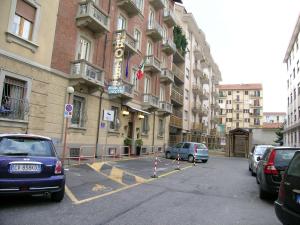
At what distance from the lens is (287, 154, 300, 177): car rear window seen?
5.23m

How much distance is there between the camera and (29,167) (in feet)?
21.2

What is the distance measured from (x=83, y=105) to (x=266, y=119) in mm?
112341

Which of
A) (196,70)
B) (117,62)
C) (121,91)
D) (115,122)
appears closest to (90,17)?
(117,62)

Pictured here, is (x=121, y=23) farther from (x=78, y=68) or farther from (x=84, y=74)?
(x=84, y=74)

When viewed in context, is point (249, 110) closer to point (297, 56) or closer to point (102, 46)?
point (297, 56)

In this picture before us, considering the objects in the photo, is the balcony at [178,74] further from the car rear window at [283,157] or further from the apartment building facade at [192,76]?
the car rear window at [283,157]


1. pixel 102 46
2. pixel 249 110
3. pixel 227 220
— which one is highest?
pixel 249 110

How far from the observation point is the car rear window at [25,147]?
654 cm

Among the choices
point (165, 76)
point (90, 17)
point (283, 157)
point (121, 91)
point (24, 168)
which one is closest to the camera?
point (24, 168)

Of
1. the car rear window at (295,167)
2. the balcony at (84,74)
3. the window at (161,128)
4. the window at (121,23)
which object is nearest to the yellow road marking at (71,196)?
the car rear window at (295,167)

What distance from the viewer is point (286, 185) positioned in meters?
5.25

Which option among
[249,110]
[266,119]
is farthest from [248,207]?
[266,119]

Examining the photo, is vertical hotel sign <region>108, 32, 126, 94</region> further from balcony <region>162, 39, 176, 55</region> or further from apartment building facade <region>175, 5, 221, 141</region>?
apartment building facade <region>175, 5, 221, 141</region>

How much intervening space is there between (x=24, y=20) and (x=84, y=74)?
419 cm
